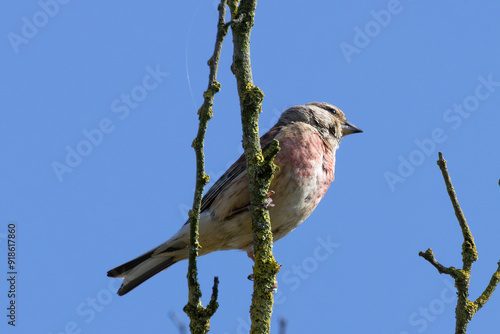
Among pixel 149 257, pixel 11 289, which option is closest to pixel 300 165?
pixel 149 257

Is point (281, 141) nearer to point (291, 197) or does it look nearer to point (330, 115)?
point (291, 197)

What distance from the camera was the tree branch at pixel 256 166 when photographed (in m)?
3.05

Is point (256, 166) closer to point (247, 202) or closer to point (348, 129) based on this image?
point (247, 202)

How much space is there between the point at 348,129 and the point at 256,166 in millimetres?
3459

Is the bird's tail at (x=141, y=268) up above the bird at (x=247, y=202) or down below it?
below

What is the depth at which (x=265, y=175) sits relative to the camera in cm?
318

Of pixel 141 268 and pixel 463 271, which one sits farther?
pixel 141 268

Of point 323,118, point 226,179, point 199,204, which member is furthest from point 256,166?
point 323,118

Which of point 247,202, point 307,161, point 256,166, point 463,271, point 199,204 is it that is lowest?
point 463,271

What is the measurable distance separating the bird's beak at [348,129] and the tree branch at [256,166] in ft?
10.4

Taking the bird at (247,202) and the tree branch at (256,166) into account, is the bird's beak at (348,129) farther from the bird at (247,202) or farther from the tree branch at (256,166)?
the tree branch at (256,166)

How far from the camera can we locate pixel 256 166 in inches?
125

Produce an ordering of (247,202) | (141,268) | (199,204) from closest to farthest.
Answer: (199,204) → (247,202) → (141,268)

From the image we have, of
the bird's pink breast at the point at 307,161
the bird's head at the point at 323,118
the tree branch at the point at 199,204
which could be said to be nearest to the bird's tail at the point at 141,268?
the bird's pink breast at the point at 307,161
